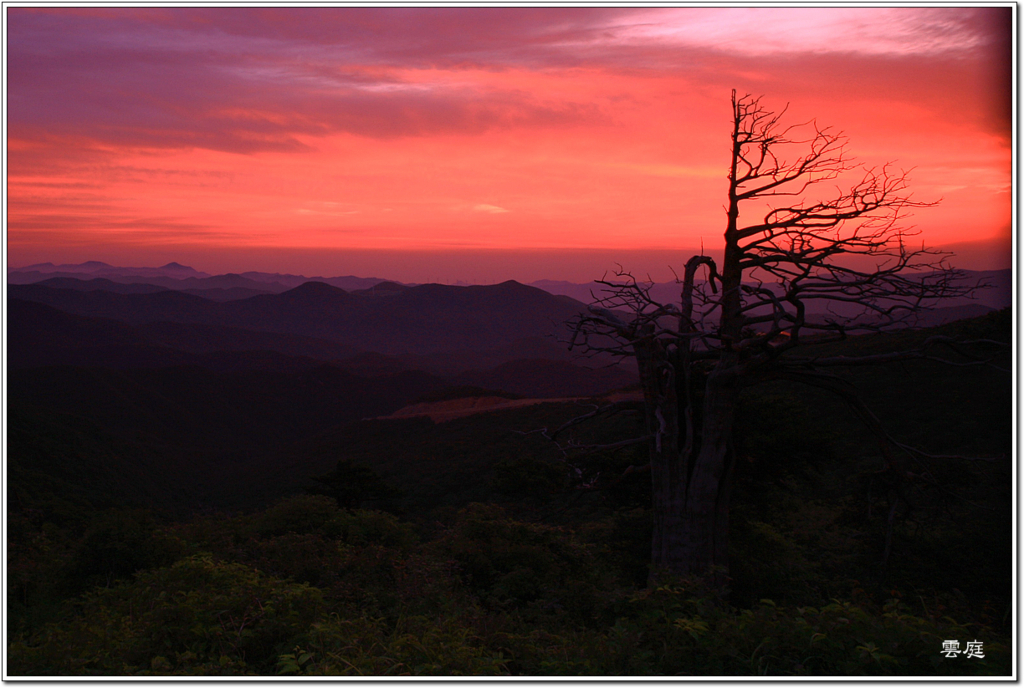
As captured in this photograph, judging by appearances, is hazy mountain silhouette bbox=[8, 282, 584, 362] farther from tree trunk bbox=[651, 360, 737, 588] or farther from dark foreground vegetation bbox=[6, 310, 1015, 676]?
tree trunk bbox=[651, 360, 737, 588]

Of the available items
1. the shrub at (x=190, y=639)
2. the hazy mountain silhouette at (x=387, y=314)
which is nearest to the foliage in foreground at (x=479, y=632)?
the shrub at (x=190, y=639)

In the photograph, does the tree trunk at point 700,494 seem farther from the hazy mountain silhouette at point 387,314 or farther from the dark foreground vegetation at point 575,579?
the hazy mountain silhouette at point 387,314

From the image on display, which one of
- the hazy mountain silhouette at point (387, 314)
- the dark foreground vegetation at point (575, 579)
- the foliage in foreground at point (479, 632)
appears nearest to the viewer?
the foliage in foreground at point (479, 632)

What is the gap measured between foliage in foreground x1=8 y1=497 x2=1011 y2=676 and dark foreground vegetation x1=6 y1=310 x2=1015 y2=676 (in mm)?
25

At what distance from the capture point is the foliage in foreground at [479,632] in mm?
4488

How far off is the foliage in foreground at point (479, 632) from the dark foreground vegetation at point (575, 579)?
0.02 metres

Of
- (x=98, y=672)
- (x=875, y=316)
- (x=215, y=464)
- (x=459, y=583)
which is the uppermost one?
(x=875, y=316)

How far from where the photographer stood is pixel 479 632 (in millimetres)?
5566

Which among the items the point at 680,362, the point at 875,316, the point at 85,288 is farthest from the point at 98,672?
the point at 85,288

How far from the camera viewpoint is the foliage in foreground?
14.7ft

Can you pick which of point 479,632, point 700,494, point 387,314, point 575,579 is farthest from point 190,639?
point 387,314

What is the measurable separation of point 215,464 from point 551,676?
5765cm

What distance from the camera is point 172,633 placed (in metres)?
5.38

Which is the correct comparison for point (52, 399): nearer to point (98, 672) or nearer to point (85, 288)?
point (98, 672)
